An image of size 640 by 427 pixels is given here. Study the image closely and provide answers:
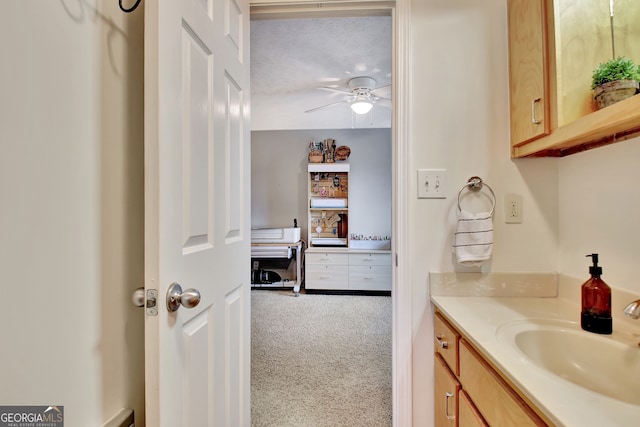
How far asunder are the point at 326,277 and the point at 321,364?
6.69ft

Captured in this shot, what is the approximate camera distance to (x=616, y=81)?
86 cm

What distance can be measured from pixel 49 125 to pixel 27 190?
0.44 feet

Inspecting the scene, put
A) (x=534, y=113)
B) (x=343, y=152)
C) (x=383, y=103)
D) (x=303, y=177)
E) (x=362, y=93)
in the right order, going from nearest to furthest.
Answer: (x=534, y=113) → (x=362, y=93) → (x=383, y=103) → (x=343, y=152) → (x=303, y=177)

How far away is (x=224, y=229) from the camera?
105 cm

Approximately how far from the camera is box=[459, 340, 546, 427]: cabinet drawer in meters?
0.66

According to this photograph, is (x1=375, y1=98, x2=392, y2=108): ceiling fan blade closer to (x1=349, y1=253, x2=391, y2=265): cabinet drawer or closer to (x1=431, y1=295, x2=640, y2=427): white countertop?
(x1=349, y1=253, x2=391, y2=265): cabinet drawer

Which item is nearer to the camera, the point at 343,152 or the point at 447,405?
the point at 447,405

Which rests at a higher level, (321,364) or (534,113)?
(534,113)

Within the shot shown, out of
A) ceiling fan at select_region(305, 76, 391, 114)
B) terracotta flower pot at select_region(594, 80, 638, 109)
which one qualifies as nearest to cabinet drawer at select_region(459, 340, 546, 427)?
terracotta flower pot at select_region(594, 80, 638, 109)

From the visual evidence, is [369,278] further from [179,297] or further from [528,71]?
[179,297]

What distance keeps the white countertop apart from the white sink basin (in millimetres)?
46

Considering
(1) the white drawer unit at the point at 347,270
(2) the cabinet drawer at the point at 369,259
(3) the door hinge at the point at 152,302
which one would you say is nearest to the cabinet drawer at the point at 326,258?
(1) the white drawer unit at the point at 347,270

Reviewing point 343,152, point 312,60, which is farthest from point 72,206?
point 343,152

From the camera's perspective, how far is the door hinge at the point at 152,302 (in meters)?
0.68
